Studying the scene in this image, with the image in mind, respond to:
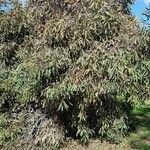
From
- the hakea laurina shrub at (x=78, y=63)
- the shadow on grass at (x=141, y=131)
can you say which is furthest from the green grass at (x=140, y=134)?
the hakea laurina shrub at (x=78, y=63)

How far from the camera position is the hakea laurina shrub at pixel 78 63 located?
8852mm

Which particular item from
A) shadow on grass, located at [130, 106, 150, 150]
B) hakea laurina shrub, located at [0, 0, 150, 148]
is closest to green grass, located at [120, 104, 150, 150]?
shadow on grass, located at [130, 106, 150, 150]

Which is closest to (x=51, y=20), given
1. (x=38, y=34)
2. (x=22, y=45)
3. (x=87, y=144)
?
(x=38, y=34)

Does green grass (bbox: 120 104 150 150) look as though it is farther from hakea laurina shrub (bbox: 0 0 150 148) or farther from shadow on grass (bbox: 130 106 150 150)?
hakea laurina shrub (bbox: 0 0 150 148)

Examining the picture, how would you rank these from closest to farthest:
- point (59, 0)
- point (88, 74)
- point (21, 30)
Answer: point (88, 74)
point (59, 0)
point (21, 30)

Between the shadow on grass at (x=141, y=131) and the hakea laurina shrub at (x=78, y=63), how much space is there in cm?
40

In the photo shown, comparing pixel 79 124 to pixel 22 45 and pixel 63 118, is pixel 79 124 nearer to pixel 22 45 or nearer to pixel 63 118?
pixel 63 118

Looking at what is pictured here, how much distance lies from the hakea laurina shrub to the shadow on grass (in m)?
0.40

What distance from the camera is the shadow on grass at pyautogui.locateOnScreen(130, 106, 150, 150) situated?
9713mm

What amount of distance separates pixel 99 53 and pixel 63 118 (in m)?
1.82

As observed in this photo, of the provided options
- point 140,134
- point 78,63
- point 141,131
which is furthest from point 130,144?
point 78,63

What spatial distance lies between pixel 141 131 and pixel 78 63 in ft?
9.14

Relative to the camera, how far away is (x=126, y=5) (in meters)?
10.0

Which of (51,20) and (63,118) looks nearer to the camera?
(51,20)
